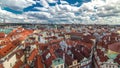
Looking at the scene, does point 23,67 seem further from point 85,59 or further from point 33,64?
point 85,59

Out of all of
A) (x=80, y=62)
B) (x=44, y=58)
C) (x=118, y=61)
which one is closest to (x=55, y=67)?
(x=44, y=58)

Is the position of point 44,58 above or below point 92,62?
above

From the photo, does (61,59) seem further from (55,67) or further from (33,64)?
(33,64)

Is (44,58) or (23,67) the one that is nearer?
(23,67)

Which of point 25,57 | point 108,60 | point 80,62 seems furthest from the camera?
point 25,57

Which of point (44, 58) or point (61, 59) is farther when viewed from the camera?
point (44, 58)

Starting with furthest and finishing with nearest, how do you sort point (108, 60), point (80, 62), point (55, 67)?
point (80, 62), point (108, 60), point (55, 67)

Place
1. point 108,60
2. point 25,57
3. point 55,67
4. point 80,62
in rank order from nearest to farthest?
point 55,67
point 108,60
point 80,62
point 25,57

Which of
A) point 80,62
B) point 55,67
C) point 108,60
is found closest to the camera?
point 55,67

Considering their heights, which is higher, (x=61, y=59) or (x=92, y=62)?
(x=61, y=59)

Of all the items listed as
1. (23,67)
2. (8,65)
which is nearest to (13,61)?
(8,65)
